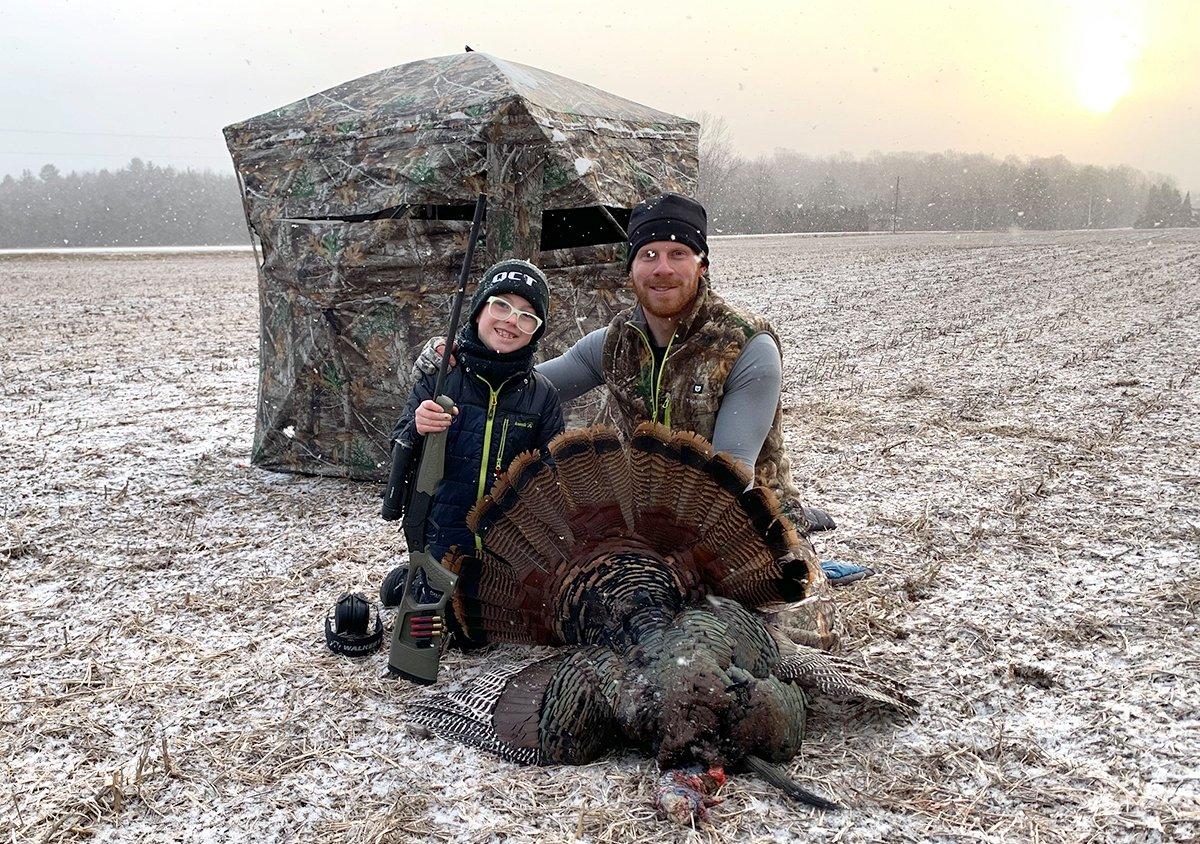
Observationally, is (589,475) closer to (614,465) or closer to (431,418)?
(614,465)

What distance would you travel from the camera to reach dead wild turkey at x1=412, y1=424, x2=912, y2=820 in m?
2.55

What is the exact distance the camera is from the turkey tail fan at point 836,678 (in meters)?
2.83

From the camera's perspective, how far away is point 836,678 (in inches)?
113

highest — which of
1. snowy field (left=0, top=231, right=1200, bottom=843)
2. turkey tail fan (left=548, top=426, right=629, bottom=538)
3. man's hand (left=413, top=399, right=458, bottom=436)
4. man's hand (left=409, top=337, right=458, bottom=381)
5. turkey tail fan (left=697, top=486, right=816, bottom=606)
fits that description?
man's hand (left=409, top=337, right=458, bottom=381)

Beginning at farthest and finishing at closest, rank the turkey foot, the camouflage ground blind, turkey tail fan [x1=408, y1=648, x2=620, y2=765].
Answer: the camouflage ground blind, turkey tail fan [x1=408, y1=648, x2=620, y2=765], the turkey foot

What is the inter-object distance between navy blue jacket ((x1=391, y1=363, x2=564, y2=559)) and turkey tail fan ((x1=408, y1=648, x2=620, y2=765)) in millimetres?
733

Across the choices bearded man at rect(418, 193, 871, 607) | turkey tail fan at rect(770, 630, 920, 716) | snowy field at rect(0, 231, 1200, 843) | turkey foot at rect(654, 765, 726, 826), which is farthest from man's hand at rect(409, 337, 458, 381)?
turkey foot at rect(654, 765, 726, 826)

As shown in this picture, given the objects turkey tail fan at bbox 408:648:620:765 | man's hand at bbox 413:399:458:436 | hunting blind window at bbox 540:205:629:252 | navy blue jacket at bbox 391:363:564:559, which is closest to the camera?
turkey tail fan at bbox 408:648:620:765

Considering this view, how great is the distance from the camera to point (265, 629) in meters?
3.86

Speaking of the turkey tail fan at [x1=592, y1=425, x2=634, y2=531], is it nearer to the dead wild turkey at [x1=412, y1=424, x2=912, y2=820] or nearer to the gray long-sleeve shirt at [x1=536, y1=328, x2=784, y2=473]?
the dead wild turkey at [x1=412, y1=424, x2=912, y2=820]

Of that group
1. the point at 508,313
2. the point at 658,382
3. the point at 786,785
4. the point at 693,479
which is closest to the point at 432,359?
the point at 508,313

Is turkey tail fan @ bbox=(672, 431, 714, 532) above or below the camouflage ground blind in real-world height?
below

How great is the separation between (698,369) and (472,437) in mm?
961

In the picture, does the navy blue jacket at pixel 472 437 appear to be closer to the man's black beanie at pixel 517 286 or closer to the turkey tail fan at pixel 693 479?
the man's black beanie at pixel 517 286
